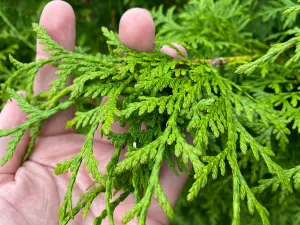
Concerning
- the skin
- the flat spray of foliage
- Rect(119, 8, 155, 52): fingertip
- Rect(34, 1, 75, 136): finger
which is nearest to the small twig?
the flat spray of foliage

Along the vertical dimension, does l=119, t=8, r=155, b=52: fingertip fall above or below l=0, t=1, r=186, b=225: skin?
above

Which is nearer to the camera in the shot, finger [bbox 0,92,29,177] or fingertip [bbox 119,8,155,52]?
fingertip [bbox 119,8,155,52]

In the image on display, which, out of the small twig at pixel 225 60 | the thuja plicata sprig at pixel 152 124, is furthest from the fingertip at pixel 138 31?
the small twig at pixel 225 60

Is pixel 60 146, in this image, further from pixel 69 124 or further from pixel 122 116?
pixel 122 116

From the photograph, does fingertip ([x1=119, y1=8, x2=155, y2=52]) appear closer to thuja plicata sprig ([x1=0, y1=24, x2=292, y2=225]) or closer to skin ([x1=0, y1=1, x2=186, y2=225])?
skin ([x1=0, y1=1, x2=186, y2=225])

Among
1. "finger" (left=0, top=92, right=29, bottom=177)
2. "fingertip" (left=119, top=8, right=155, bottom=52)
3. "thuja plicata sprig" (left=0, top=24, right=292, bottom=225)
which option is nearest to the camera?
"thuja plicata sprig" (left=0, top=24, right=292, bottom=225)

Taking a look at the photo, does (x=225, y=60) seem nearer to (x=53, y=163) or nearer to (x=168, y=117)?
(x=168, y=117)
